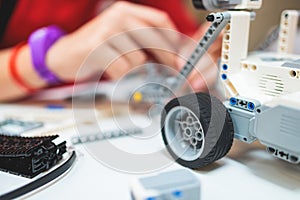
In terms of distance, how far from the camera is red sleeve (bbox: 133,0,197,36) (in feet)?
4.04

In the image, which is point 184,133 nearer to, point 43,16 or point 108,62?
point 108,62

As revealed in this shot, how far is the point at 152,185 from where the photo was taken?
475 mm

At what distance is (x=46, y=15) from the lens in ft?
3.83

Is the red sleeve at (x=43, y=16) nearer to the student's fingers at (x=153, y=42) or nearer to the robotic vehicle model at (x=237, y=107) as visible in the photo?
the student's fingers at (x=153, y=42)

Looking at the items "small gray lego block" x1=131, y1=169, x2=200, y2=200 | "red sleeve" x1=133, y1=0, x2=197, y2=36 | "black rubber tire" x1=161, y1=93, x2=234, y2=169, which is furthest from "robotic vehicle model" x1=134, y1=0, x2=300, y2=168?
"red sleeve" x1=133, y1=0, x2=197, y2=36

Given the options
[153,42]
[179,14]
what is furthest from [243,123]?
[179,14]

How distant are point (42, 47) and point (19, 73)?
4.8 inches

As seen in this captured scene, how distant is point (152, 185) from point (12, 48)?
901 millimetres

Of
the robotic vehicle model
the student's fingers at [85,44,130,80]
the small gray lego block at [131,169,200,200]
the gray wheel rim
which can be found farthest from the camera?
the student's fingers at [85,44,130,80]

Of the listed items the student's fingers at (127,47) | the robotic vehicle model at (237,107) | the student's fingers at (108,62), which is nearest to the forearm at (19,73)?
the student's fingers at (108,62)

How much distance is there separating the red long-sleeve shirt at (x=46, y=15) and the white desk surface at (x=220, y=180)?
59 cm

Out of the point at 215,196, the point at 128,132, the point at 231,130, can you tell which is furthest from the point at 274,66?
the point at 128,132

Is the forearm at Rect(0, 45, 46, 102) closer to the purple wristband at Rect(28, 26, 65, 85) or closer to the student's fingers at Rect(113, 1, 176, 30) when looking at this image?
the purple wristband at Rect(28, 26, 65, 85)

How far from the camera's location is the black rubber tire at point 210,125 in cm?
63
